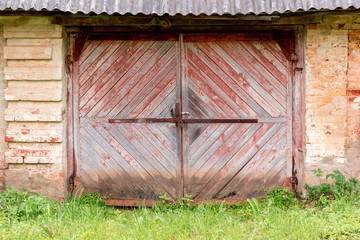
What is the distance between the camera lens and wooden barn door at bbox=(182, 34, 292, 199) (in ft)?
16.1

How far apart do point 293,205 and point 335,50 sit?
2.20 m

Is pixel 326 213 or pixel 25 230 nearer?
pixel 25 230

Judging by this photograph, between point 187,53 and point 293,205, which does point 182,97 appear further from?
point 293,205

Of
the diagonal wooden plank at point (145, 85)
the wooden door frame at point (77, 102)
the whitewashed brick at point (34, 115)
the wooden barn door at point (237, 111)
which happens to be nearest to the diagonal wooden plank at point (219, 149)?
the wooden barn door at point (237, 111)

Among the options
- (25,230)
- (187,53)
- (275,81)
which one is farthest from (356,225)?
(25,230)

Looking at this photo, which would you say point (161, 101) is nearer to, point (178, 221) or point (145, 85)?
point (145, 85)

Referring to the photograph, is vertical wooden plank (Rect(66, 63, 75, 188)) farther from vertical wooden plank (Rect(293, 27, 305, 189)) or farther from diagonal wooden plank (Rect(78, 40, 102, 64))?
vertical wooden plank (Rect(293, 27, 305, 189))

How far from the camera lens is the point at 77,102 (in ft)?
16.4

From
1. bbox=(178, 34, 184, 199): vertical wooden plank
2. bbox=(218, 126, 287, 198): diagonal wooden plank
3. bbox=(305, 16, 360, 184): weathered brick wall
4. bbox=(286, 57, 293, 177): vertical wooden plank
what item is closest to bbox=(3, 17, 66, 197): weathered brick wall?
bbox=(178, 34, 184, 199): vertical wooden plank

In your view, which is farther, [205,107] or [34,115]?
[205,107]

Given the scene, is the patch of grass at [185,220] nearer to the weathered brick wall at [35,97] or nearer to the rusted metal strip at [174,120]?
the weathered brick wall at [35,97]

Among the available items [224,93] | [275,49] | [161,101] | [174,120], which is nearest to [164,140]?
[174,120]

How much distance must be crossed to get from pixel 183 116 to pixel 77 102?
5.11 ft

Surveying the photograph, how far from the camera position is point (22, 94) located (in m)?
4.71
